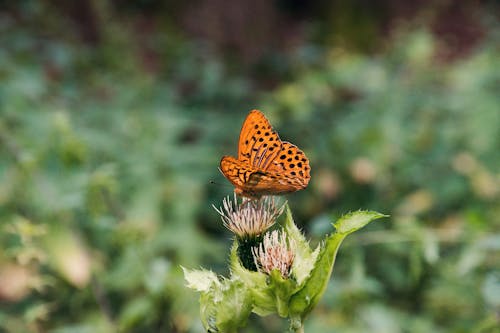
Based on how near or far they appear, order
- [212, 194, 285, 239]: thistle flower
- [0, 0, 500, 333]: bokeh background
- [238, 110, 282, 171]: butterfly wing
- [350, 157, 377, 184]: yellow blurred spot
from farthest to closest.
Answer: [350, 157, 377, 184]: yellow blurred spot, [0, 0, 500, 333]: bokeh background, [238, 110, 282, 171]: butterfly wing, [212, 194, 285, 239]: thistle flower

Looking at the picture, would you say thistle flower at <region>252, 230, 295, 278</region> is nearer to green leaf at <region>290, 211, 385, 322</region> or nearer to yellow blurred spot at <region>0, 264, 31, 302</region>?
green leaf at <region>290, 211, 385, 322</region>

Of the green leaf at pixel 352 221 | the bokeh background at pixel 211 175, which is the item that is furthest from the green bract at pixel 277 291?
the bokeh background at pixel 211 175

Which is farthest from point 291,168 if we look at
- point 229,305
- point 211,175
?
point 211,175

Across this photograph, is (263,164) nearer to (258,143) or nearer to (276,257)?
(258,143)

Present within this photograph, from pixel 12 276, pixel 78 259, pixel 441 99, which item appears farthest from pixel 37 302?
pixel 441 99

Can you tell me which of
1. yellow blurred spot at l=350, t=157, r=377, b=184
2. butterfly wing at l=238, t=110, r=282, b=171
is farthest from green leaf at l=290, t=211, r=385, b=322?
yellow blurred spot at l=350, t=157, r=377, b=184

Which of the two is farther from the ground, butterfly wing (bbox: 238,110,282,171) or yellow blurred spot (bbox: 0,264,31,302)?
yellow blurred spot (bbox: 0,264,31,302)

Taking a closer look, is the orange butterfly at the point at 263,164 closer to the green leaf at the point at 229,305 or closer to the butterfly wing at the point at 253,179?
the butterfly wing at the point at 253,179

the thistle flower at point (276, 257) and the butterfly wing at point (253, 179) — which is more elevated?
the butterfly wing at point (253, 179)
